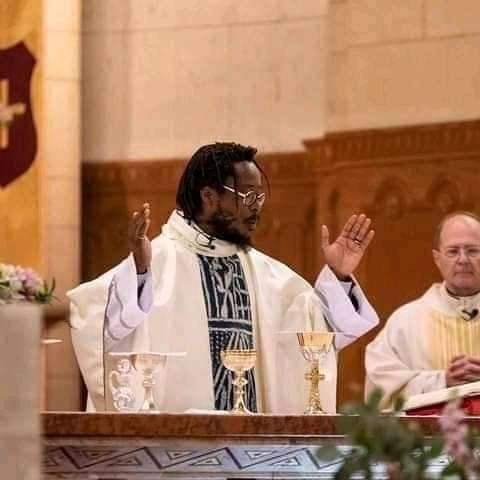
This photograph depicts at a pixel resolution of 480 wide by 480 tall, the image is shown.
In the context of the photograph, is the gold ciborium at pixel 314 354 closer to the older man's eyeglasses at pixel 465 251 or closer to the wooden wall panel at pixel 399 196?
the older man's eyeglasses at pixel 465 251

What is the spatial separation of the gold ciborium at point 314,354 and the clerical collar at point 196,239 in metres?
0.94

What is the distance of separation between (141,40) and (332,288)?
4879 millimetres

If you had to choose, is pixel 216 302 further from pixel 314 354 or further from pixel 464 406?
pixel 464 406

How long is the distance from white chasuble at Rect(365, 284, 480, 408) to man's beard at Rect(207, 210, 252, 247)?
4.32ft

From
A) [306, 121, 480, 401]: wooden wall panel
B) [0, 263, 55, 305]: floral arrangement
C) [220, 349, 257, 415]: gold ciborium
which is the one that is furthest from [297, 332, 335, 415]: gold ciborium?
[306, 121, 480, 401]: wooden wall panel

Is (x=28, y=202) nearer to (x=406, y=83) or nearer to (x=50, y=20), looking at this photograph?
(x=50, y=20)

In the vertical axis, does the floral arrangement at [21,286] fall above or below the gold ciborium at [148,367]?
above

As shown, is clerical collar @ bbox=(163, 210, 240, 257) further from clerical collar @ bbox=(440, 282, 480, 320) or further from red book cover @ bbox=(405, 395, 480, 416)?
clerical collar @ bbox=(440, 282, 480, 320)

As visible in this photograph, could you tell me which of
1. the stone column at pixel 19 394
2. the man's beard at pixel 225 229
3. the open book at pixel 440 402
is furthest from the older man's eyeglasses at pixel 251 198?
the stone column at pixel 19 394

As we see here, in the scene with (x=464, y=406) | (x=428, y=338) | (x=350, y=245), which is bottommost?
(x=464, y=406)

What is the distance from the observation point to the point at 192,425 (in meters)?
5.69

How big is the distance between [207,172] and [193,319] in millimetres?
561

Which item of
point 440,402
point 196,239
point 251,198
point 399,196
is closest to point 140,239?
point 251,198

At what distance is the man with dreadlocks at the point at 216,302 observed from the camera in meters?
6.84
